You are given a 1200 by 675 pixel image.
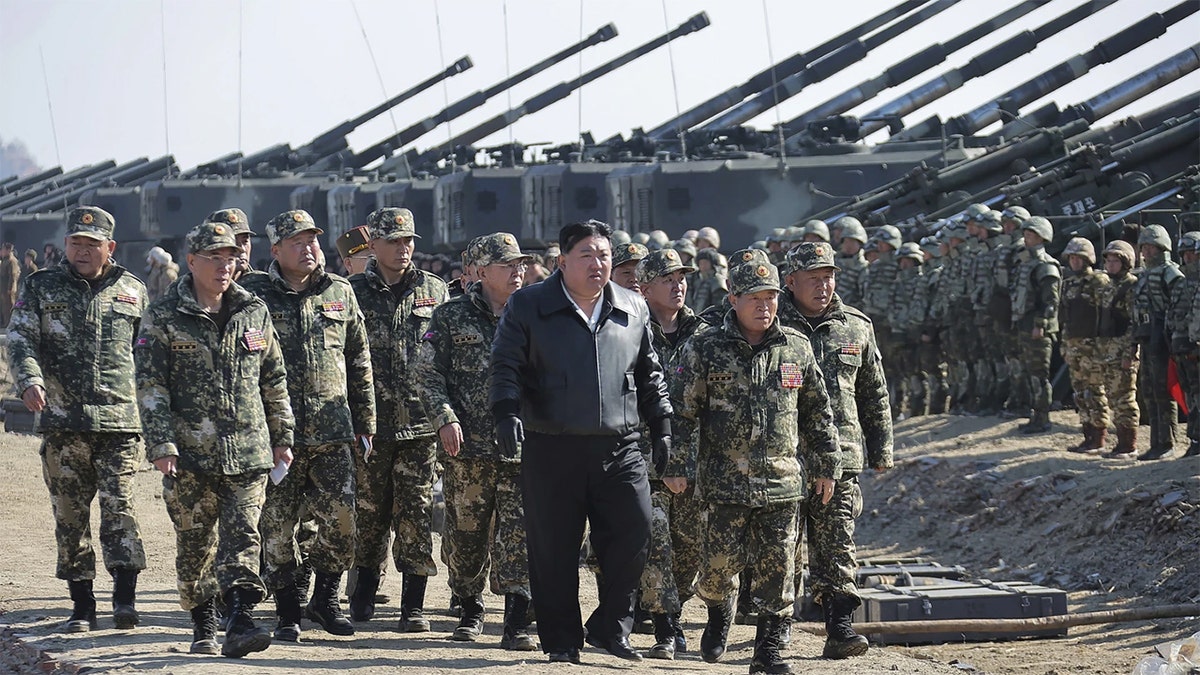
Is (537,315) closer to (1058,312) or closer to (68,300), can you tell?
(68,300)

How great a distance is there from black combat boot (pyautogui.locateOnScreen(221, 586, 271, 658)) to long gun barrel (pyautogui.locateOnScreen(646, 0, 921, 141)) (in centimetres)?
2676

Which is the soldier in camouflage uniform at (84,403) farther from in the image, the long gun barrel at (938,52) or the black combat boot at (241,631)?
the long gun barrel at (938,52)

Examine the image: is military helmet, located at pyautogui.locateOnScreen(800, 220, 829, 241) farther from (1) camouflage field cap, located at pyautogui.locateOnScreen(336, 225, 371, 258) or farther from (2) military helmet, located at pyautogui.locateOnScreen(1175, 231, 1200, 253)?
(1) camouflage field cap, located at pyautogui.locateOnScreen(336, 225, 371, 258)

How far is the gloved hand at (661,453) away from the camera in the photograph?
794cm

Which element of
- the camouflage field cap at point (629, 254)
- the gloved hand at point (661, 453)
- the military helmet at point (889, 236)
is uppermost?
the military helmet at point (889, 236)

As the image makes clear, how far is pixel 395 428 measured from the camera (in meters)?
9.67

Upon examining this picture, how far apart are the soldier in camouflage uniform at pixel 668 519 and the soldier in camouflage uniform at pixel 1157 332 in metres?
6.51

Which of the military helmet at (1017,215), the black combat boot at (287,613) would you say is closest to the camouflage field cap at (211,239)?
the black combat boot at (287,613)

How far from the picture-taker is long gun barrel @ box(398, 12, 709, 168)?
39.3 m

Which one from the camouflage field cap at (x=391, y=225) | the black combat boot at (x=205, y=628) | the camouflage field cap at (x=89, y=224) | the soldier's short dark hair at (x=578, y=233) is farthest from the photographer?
the camouflage field cap at (x=391, y=225)

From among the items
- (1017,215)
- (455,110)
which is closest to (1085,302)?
(1017,215)

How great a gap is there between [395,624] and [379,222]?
2.06 metres

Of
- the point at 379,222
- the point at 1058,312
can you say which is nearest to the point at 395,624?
the point at 379,222

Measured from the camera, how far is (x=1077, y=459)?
15.5 meters
